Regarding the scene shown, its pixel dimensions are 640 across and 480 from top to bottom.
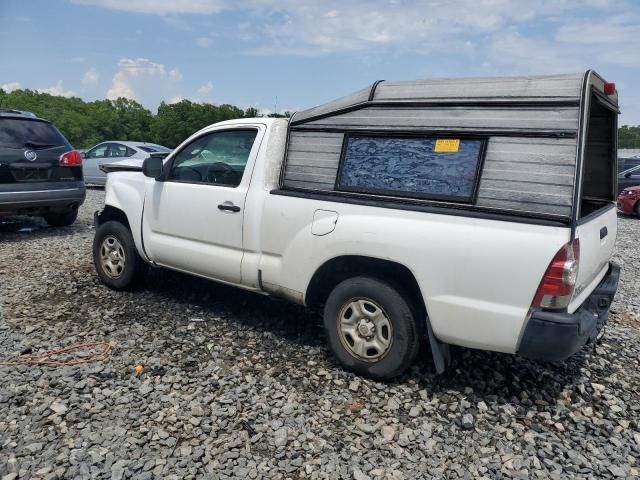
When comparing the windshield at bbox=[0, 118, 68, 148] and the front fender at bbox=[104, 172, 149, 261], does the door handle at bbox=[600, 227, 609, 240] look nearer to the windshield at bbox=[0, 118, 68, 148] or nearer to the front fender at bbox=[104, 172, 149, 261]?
the front fender at bbox=[104, 172, 149, 261]

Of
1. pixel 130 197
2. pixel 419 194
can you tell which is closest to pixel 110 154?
pixel 130 197

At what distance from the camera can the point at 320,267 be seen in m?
3.80

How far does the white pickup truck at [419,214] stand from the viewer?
118 inches

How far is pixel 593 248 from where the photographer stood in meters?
3.40

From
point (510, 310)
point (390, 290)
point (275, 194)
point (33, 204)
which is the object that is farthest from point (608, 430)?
point (33, 204)

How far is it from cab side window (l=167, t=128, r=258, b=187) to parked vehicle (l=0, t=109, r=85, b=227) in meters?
4.04

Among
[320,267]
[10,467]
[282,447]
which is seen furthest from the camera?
[320,267]

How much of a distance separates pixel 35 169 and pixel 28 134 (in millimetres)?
565

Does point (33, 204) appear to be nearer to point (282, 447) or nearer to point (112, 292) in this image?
point (112, 292)

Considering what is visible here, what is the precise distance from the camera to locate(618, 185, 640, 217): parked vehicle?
44.6 feet

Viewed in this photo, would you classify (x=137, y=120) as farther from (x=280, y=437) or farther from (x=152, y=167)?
(x=280, y=437)

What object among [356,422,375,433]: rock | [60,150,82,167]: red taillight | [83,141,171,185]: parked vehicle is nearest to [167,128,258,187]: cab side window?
[356,422,375,433]: rock

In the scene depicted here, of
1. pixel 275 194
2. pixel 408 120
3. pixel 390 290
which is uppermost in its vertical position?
pixel 408 120

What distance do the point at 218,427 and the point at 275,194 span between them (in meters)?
1.79
